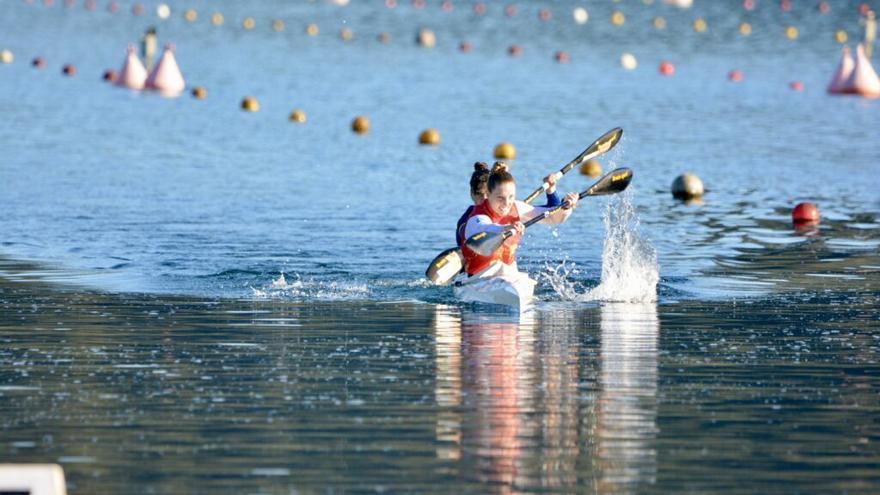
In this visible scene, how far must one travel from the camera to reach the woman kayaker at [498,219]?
595 inches

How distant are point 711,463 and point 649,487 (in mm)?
612

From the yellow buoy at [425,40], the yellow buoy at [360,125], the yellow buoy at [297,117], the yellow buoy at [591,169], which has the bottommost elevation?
the yellow buoy at [591,169]

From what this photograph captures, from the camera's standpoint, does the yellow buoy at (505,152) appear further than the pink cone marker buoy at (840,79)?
No

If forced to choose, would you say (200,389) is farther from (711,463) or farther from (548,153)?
(548,153)

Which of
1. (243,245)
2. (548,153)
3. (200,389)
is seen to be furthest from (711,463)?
(548,153)

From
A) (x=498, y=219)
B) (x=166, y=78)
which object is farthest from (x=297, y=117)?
(x=498, y=219)

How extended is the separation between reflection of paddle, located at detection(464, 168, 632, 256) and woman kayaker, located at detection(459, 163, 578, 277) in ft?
0.21

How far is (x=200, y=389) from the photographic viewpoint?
1066cm

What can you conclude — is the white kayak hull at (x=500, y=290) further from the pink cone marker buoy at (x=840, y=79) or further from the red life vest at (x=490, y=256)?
the pink cone marker buoy at (x=840, y=79)

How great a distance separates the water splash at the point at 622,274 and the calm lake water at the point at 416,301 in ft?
0.12

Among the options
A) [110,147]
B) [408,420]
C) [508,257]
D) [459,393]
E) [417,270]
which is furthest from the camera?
[110,147]

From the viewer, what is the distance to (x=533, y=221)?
50.5ft

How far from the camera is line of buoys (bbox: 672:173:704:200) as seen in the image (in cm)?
2298

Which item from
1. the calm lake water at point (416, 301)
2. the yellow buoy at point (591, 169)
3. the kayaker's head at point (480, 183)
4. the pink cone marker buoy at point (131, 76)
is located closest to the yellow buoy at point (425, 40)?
the calm lake water at point (416, 301)
